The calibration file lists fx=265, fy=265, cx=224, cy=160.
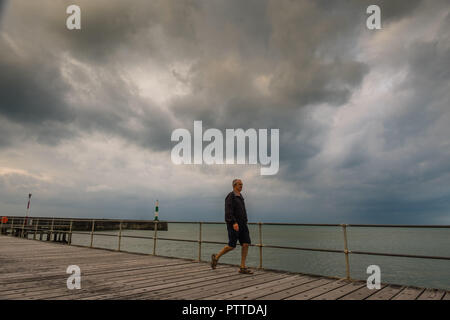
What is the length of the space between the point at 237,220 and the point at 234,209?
22 cm

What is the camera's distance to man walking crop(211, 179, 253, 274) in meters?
4.90

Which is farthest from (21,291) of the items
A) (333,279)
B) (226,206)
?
(333,279)

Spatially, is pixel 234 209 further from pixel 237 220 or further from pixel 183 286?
pixel 183 286

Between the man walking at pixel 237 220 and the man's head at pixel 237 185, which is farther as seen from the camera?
the man's head at pixel 237 185

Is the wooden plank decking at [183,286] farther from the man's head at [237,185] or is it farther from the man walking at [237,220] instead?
the man's head at [237,185]

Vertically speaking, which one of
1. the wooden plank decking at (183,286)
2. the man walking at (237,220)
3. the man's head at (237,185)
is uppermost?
the man's head at (237,185)

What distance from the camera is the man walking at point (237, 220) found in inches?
193

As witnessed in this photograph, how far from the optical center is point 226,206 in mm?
5023

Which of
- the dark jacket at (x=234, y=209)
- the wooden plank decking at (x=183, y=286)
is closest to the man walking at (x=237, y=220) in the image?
the dark jacket at (x=234, y=209)

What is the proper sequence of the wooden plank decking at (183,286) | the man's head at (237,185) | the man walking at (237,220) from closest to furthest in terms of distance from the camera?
1. the wooden plank decking at (183,286)
2. the man walking at (237,220)
3. the man's head at (237,185)

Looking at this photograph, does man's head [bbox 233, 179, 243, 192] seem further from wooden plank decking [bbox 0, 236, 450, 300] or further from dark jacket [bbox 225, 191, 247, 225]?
wooden plank decking [bbox 0, 236, 450, 300]

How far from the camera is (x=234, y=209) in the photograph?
199 inches

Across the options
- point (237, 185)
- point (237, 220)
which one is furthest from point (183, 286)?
point (237, 185)
